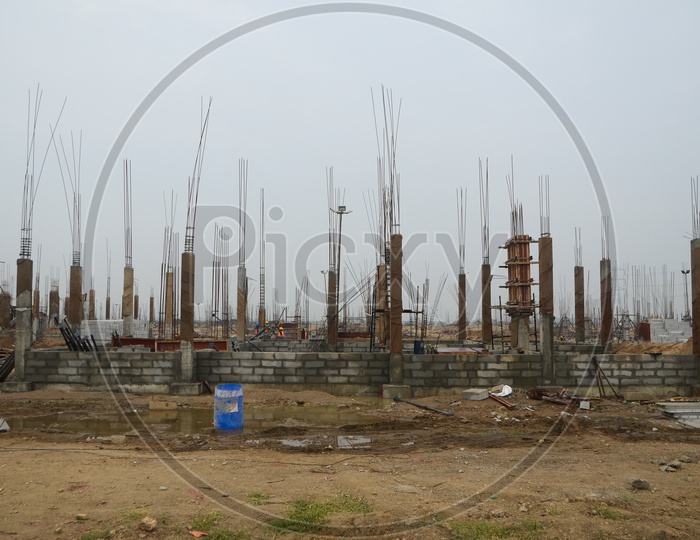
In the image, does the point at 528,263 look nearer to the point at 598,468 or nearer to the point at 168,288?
the point at 598,468

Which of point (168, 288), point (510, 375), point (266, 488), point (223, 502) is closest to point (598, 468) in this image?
point (266, 488)

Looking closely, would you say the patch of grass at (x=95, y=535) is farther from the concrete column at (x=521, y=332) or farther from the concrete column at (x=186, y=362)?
the concrete column at (x=521, y=332)

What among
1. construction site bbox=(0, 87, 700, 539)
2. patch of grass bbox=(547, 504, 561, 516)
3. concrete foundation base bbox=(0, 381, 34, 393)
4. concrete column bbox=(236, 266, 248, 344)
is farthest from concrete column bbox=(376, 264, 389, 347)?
patch of grass bbox=(547, 504, 561, 516)

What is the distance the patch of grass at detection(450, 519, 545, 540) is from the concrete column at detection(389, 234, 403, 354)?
633cm

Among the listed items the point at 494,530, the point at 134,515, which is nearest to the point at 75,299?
the point at 134,515

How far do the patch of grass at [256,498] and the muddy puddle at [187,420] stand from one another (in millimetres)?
3201

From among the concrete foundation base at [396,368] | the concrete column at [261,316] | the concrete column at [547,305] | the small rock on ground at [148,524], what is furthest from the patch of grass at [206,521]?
the concrete column at [261,316]

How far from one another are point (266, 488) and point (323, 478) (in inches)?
23.6

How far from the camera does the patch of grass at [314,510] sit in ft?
12.7

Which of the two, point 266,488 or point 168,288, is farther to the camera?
point 168,288

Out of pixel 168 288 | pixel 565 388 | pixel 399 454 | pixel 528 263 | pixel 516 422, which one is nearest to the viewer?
pixel 399 454

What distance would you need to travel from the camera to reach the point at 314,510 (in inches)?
162

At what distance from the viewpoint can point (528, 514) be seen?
4.06 metres

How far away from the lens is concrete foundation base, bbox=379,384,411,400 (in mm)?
10086
